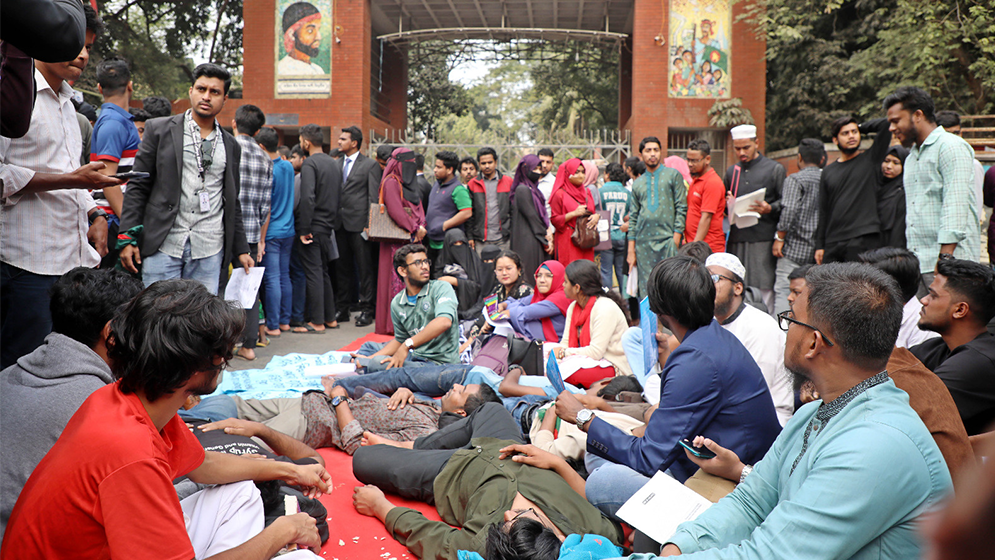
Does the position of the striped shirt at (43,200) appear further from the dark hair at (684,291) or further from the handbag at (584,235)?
the handbag at (584,235)

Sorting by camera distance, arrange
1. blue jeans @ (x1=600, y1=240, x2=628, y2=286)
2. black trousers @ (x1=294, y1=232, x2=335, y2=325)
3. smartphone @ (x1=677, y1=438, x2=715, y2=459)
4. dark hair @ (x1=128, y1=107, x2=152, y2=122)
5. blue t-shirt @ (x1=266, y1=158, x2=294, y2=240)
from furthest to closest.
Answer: blue jeans @ (x1=600, y1=240, x2=628, y2=286) → black trousers @ (x1=294, y1=232, x2=335, y2=325) → blue t-shirt @ (x1=266, y1=158, x2=294, y2=240) → dark hair @ (x1=128, y1=107, x2=152, y2=122) → smartphone @ (x1=677, y1=438, x2=715, y2=459)

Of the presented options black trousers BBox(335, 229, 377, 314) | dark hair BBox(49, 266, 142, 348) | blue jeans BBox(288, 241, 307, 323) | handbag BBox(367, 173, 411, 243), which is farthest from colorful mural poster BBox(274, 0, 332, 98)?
dark hair BBox(49, 266, 142, 348)

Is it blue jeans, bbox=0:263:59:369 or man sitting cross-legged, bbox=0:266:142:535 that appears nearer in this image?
man sitting cross-legged, bbox=0:266:142:535

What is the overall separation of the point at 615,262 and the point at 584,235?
999 millimetres

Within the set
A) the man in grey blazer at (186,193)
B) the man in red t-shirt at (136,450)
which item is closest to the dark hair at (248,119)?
the man in grey blazer at (186,193)

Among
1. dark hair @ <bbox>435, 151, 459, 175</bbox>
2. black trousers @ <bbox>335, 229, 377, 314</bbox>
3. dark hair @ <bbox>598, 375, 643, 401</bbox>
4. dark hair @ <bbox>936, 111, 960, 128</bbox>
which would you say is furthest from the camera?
black trousers @ <bbox>335, 229, 377, 314</bbox>

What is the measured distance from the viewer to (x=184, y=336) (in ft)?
5.48

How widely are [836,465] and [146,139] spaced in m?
4.28

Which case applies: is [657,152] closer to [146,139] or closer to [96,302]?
[146,139]

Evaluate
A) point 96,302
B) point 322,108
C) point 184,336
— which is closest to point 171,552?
point 184,336

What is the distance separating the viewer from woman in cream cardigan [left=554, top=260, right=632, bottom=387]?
490 centimetres

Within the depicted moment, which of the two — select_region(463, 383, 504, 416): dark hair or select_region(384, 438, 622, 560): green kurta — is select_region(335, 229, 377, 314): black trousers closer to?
select_region(463, 383, 504, 416): dark hair

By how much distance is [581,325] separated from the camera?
5.19m

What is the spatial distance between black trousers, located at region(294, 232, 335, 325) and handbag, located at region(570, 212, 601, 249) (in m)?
2.67
